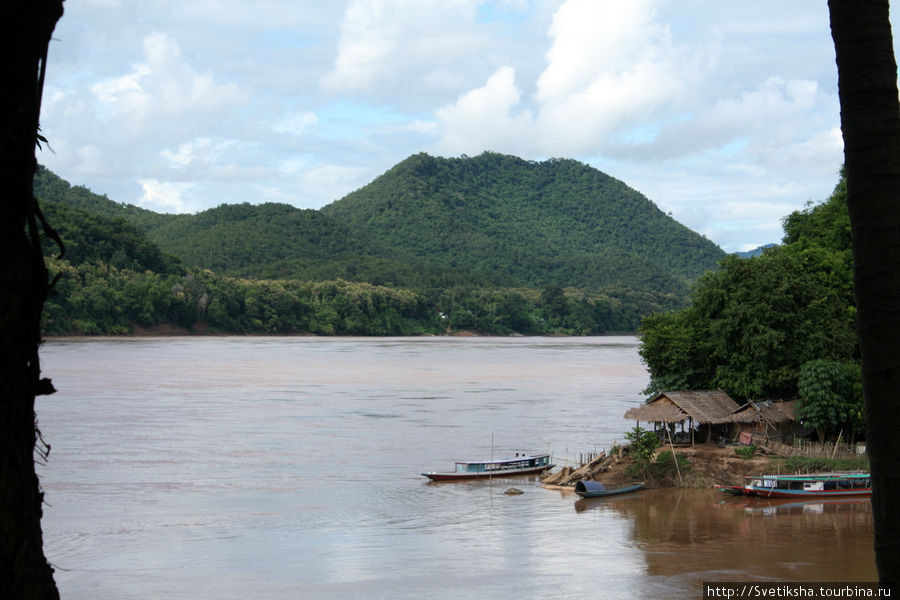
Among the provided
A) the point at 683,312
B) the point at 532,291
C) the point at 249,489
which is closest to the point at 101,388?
the point at 249,489

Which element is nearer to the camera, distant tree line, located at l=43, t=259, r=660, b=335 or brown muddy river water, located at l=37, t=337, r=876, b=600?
brown muddy river water, located at l=37, t=337, r=876, b=600

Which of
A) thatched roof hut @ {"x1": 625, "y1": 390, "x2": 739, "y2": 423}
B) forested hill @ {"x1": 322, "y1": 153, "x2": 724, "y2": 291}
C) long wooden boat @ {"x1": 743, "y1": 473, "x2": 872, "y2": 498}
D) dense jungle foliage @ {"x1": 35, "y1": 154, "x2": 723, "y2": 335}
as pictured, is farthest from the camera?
forested hill @ {"x1": 322, "y1": 153, "x2": 724, "y2": 291}

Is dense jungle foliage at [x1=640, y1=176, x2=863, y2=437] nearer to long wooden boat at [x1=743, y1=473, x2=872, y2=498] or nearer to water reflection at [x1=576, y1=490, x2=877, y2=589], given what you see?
long wooden boat at [x1=743, y1=473, x2=872, y2=498]

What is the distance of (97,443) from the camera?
33562mm

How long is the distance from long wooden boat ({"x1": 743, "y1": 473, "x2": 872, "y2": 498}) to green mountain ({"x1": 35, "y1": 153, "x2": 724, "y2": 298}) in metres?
106

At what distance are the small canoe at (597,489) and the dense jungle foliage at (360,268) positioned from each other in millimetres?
55730

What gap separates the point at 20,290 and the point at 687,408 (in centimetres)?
2385

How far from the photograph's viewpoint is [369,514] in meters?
23.4

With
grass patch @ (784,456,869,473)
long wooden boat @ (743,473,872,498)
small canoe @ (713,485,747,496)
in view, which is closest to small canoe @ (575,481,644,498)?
Answer: small canoe @ (713,485,747,496)

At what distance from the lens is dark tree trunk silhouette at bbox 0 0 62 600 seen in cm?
268

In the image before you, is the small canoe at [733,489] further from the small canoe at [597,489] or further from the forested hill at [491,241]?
the forested hill at [491,241]

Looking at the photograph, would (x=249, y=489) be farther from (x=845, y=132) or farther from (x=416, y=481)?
(x=845, y=132)

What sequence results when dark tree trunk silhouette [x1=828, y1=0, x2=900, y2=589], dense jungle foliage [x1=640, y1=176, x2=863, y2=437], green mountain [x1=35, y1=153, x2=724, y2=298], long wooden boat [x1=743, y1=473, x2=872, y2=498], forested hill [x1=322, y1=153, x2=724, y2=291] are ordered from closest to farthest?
1. dark tree trunk silhouette [x1=828, y1=0, x2=900, y2=589]
2. long wooden boat [x1=743, y1=473, x2=872, y2=498]
3. dense jungle foliage [x1=640, y1=176, x2=863, y2=437]
4. green mountain [x1=35, y1=153, x2=724, y2=298]
5. forested hill [x1=322, y1=153, x2=724, y2=291]

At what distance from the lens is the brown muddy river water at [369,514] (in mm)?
17375
